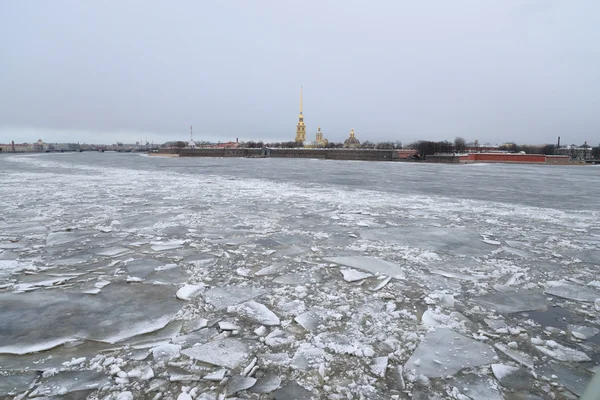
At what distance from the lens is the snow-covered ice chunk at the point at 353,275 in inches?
153

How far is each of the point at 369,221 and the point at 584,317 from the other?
4.18m

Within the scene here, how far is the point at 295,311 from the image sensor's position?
123 inches

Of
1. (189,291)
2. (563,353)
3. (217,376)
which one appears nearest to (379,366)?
(217,376)

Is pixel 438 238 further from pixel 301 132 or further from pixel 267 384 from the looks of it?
pixel 301 132

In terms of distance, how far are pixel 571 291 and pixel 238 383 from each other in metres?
3.49

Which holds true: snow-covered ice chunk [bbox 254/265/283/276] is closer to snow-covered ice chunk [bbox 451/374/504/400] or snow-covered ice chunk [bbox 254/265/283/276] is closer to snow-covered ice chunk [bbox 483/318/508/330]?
snow-covered ice chunk [bbox 483/318/508/330]

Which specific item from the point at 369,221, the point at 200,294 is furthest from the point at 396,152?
the point at 200,294

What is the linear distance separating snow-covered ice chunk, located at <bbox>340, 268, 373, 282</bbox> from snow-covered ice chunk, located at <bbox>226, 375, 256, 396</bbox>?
6.10ft

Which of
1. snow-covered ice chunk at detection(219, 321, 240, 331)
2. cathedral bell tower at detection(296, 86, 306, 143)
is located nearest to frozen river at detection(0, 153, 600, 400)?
snow-covered ice chunk at detection(219, 321, 240, 331)

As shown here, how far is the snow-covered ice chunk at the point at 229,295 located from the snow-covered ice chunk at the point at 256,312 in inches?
3.5

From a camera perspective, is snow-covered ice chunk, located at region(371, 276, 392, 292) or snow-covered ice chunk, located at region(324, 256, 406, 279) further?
snow-covered ice chunk, located at region(324, 256, 406, 279)

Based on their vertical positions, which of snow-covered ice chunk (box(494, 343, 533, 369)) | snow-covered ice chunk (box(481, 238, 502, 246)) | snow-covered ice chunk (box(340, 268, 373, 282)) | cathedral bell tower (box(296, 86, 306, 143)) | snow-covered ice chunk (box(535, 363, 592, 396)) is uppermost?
cathedral bell tower (box(296, 86, 306, 143))

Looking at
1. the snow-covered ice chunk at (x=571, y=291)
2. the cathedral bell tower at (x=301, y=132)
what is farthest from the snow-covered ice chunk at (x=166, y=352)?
the cathedral bell tower at (x=301, y=132)

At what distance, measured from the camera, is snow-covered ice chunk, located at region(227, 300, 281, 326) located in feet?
9.68
